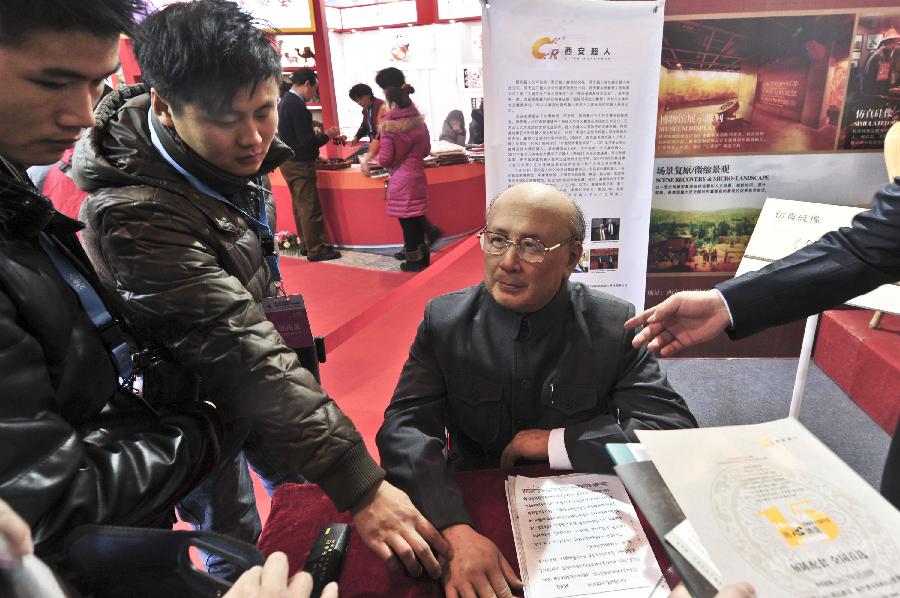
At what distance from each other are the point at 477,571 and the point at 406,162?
14.7 ft

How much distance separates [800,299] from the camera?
1333 millimetres

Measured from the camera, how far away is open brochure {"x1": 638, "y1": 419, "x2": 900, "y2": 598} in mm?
661

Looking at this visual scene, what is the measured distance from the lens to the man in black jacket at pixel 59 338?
0.77 meters

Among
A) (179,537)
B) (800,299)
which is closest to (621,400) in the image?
(800,299)

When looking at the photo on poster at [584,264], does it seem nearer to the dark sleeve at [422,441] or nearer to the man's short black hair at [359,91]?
the dark sleeve at [422,441]

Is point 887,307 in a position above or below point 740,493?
below

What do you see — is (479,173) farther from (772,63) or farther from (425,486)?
(425,486)

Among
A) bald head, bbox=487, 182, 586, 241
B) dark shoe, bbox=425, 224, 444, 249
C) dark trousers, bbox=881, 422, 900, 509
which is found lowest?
dark shoe, bbox=425, 224, 444, 249

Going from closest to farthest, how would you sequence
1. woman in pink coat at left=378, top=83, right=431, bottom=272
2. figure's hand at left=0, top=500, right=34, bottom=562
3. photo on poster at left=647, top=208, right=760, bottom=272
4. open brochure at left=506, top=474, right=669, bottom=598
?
figure's hand at left=0, top=500, right=34, bottom=562
open brochure at left=506, top=474, right=669, bottom=598
photo on poster at left=647, top=208, right=760, bottom=272
woman in pink coat at left=378, top=83, right=431, bottom=272

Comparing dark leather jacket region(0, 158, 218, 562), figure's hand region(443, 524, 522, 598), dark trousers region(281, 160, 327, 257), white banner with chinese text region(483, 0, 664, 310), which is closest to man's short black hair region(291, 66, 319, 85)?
dark trousers region(281, 160, 327, 257)

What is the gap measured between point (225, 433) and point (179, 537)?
26.6 inches

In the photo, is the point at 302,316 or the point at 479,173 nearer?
the point at 302,316

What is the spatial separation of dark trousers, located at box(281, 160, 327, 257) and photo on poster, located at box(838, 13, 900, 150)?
455 centimetres

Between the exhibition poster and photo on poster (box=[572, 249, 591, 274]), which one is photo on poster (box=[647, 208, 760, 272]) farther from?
photo on poster (box=[572, 249, 591, 274])
